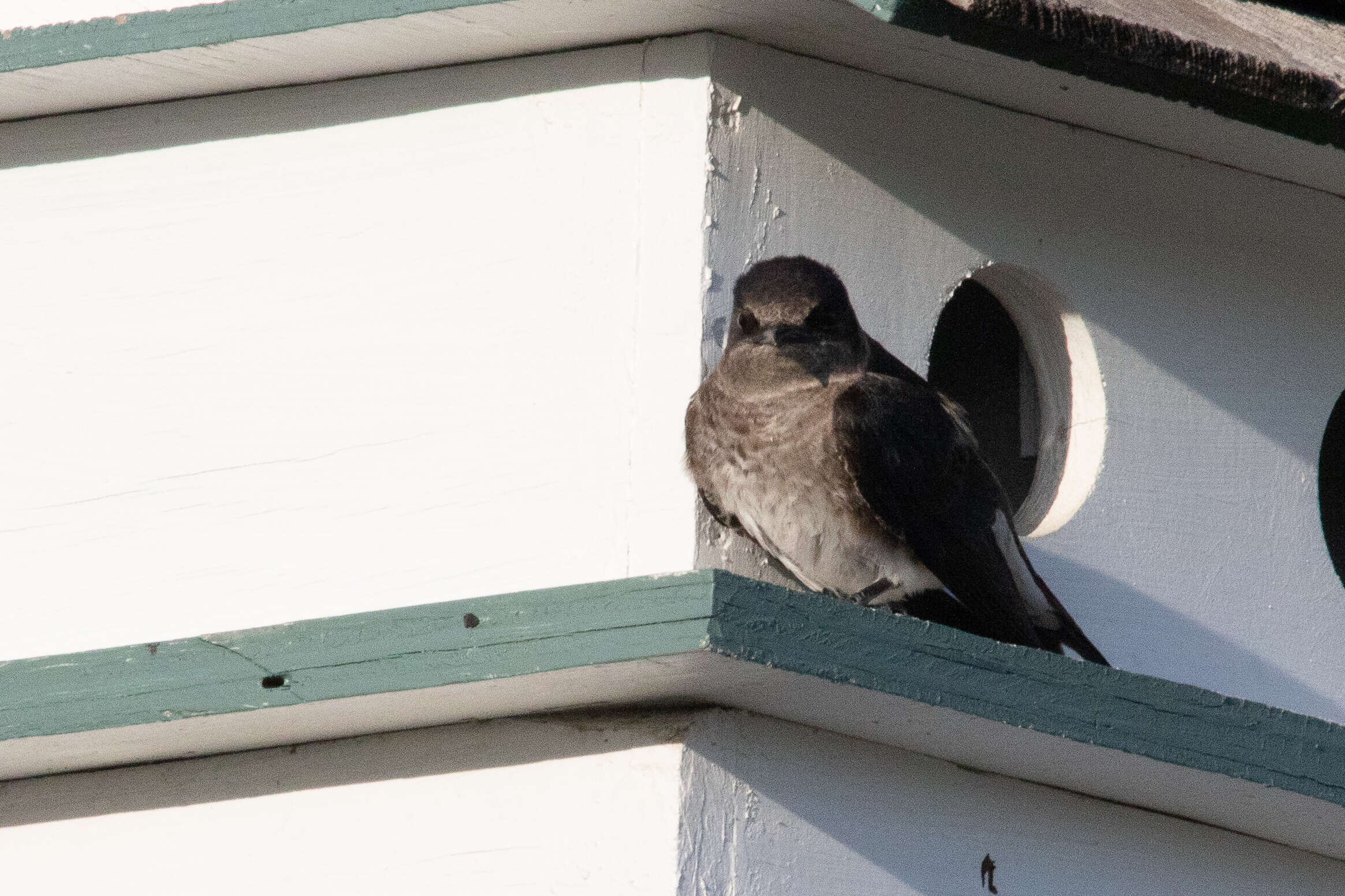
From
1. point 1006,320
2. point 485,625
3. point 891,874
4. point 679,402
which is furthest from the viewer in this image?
point 1006,320

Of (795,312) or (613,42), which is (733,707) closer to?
(795,312)

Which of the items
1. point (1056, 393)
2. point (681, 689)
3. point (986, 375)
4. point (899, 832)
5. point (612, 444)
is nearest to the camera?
point (681, 689)

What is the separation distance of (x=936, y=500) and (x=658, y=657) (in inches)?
29.7

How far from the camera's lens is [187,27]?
321cm

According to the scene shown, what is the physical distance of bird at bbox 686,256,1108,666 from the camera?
306 centimetres

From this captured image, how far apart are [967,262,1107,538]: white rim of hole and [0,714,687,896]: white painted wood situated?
0.91 metres

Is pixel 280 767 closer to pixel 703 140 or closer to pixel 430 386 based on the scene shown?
pixel 430 386

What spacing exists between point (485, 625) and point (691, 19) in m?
1.04

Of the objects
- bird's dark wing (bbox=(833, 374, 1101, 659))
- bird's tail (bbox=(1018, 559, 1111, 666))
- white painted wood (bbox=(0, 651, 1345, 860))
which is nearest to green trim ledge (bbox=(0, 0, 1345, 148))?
bird's dark wing (bbox=(833, 374, 1101, 659))

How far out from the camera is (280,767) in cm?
295

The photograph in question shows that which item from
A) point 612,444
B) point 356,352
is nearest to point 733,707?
point 612,444

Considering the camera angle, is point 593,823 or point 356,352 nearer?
point 593,823

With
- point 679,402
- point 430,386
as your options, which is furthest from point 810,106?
point 430,386

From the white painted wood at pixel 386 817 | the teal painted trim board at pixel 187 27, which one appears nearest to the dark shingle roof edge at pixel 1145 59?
the teal painted trim board at pixel 187 27
